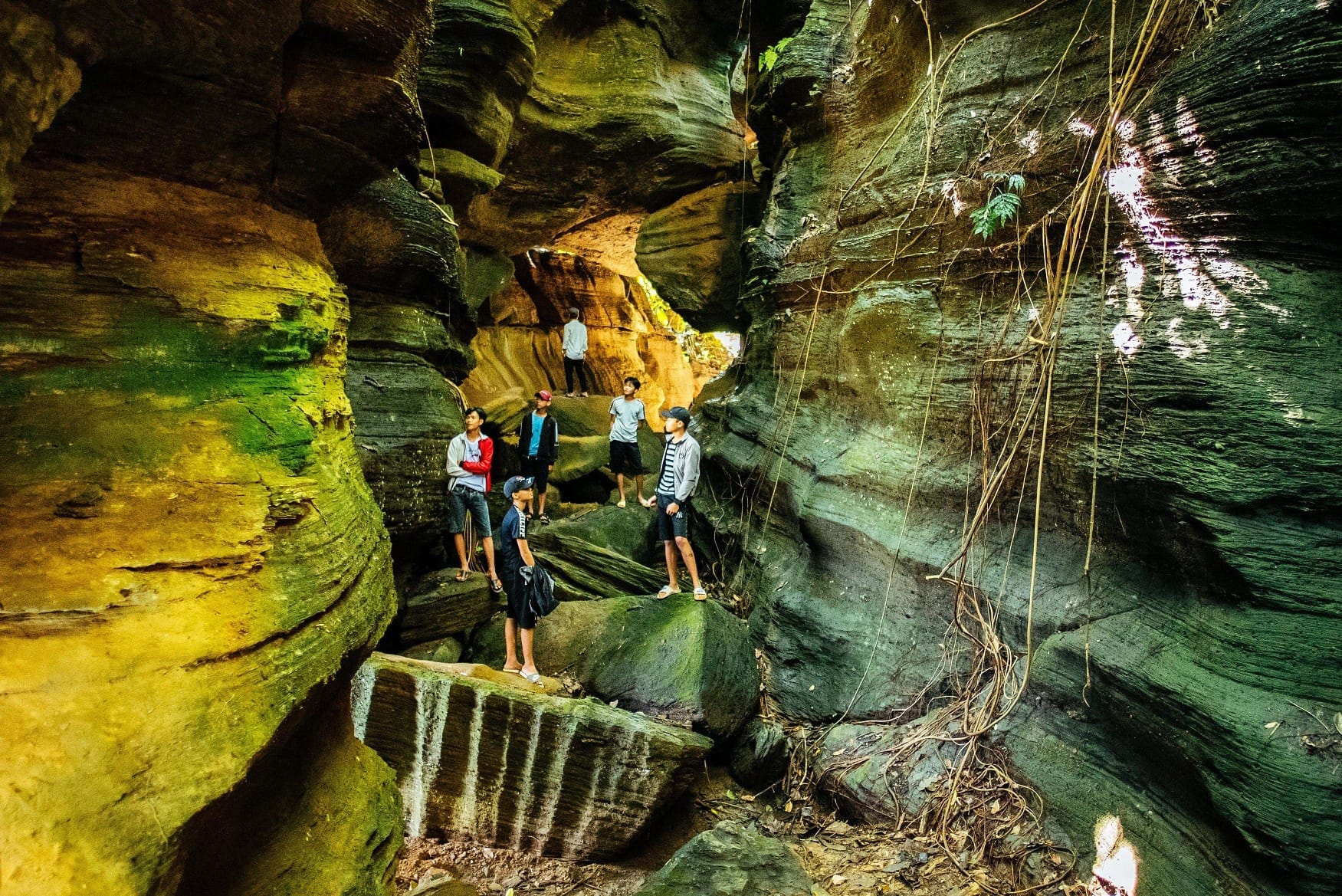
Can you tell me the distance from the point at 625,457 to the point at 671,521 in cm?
310

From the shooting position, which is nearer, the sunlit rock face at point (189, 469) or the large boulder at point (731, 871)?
the sunlit rock face at point (189, 469)

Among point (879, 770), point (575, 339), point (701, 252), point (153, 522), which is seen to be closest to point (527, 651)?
point (879, 770)

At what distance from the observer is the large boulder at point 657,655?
19.4ft

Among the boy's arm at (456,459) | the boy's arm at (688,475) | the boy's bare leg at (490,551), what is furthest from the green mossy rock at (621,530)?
the boy's arm at (688,475)

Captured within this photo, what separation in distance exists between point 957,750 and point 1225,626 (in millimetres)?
1936

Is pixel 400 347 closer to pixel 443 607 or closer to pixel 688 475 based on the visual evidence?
pixel 443 607

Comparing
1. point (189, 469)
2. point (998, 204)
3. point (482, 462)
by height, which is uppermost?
point (998, 204)

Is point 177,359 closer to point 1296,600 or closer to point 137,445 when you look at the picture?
point 137,445

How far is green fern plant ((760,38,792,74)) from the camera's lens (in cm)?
877

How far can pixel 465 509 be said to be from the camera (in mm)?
7363

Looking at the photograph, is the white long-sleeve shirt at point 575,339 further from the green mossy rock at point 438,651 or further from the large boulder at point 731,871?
the large boulder at point 731,871

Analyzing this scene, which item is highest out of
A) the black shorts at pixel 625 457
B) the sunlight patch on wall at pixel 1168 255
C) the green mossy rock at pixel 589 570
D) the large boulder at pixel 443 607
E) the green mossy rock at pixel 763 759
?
the sunlight patch on wall at pixel 1168 255

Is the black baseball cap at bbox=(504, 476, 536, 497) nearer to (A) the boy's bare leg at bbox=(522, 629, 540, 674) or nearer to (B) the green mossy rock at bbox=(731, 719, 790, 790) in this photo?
(A) the boy's bare leg at bbox=(522, 629, 540, 674)

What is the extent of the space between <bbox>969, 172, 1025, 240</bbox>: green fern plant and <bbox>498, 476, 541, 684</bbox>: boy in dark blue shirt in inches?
172
